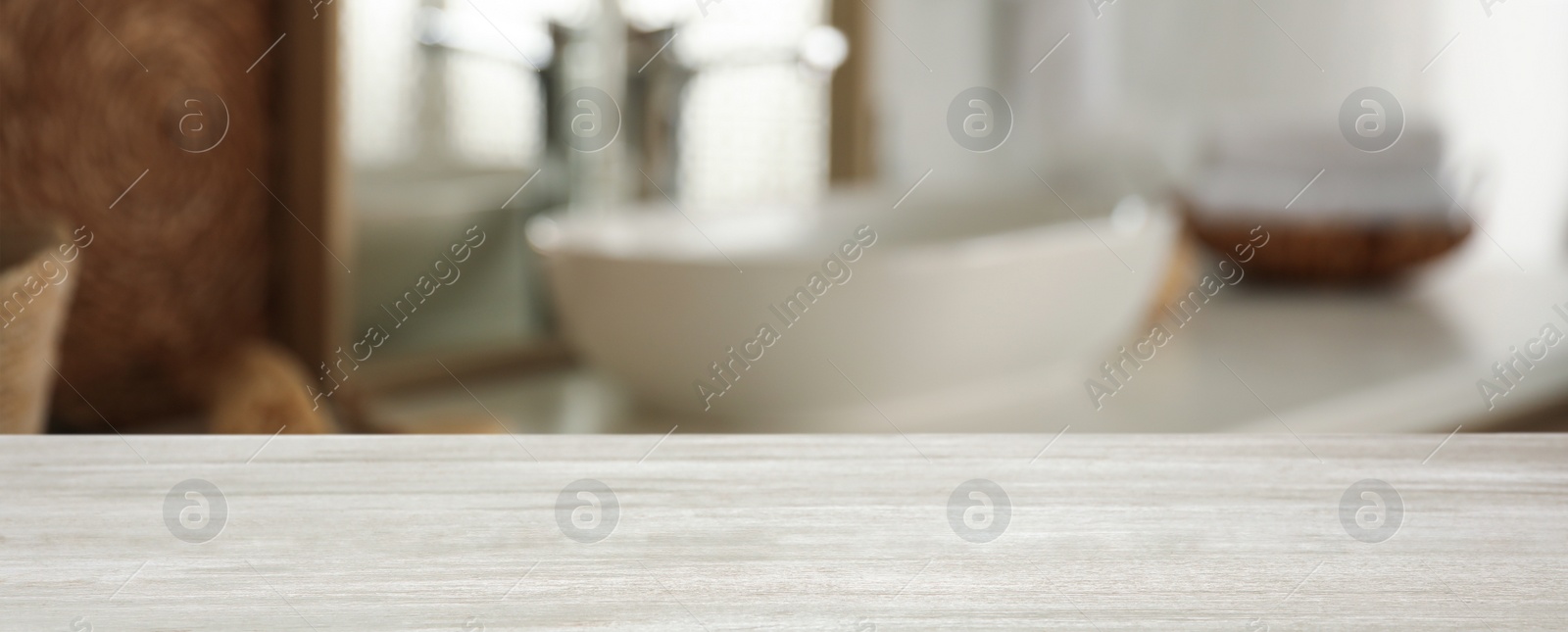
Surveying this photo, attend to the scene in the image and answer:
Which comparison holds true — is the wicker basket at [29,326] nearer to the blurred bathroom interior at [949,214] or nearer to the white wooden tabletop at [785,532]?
the white wooden tabletop at [785,532]

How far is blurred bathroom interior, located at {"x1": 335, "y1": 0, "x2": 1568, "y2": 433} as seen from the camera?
46cm

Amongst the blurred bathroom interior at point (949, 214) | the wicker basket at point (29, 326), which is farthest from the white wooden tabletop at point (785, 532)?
the blurred bathroom interior at point (949, 214)

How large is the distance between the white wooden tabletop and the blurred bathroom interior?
0.90ft

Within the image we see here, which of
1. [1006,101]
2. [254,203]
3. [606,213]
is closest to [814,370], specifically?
[606,213]

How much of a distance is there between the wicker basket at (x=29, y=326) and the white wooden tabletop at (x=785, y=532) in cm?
3

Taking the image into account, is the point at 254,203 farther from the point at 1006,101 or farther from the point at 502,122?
the point at 1006,101

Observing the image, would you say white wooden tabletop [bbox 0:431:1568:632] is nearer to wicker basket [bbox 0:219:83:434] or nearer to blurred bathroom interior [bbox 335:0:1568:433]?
wicker basket [bbox 0:219:83:434]

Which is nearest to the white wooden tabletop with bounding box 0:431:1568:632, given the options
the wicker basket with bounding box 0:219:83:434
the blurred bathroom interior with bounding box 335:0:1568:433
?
the wicker basket with bounding box 0:219:83:434

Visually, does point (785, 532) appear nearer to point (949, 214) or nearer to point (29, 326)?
point (29, 326)

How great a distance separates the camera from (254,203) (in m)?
0.56

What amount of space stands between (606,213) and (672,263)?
0.52ft

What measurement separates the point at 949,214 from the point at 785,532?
28.0 inches

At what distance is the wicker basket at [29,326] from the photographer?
96 millimetres

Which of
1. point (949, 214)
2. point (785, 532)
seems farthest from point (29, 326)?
point (949, 214)
